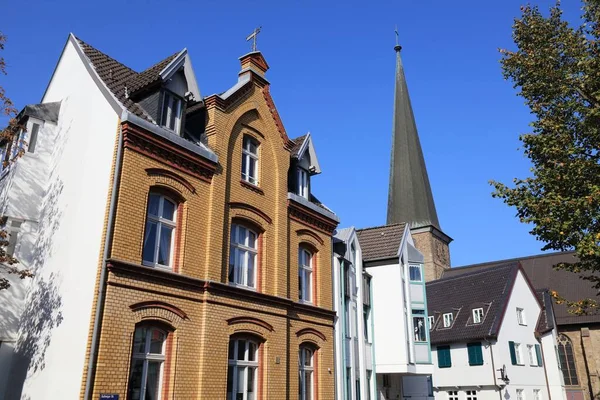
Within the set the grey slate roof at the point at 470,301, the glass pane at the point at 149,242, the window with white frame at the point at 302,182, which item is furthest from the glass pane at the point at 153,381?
the grey slate roof at the point at 470,301

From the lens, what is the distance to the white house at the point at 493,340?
35.9m

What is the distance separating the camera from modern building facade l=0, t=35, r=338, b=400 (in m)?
12.3

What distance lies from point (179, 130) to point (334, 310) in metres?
9.31

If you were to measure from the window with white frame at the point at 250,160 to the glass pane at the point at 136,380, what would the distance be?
687 cm

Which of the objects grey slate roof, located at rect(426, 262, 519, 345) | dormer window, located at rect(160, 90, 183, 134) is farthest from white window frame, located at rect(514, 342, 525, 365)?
dormer window, located at rect(160, 90, 183, 134)

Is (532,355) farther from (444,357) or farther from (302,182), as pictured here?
(302,182)

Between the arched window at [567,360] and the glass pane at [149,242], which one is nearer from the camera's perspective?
the glass pane at [149,242]

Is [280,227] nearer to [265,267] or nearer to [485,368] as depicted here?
[265,267]

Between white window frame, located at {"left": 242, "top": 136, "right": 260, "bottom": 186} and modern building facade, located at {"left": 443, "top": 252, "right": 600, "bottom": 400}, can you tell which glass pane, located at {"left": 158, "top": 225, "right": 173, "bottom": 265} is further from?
modern building facade, located at {"left": 443, "top": 252, "right": 600, "bottom": 400}

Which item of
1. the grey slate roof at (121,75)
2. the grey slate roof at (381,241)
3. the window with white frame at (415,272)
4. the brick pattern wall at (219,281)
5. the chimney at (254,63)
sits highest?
the chimney at (254,63)

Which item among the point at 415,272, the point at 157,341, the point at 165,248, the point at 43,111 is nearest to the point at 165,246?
the point at 165,248

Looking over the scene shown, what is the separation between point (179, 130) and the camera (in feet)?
49.8

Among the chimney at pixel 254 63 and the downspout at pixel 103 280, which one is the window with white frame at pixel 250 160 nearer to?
the chimney at pixel 254 63

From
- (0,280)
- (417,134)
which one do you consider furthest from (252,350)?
(417,134)
